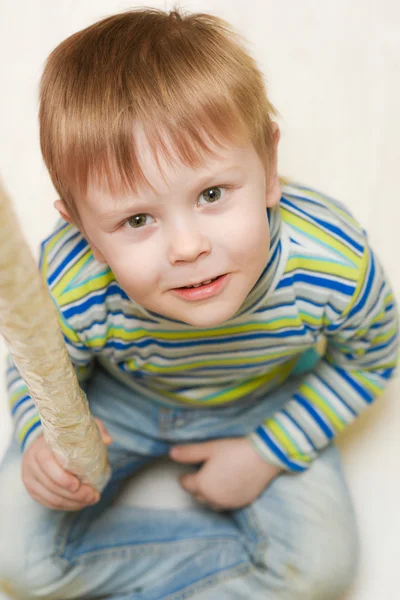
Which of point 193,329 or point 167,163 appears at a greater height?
point 167,163

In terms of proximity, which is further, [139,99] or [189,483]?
[189,483]

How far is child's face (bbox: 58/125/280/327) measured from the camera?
2.09 ft

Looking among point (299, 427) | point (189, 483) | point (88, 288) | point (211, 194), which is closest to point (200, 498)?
point (189, 483)

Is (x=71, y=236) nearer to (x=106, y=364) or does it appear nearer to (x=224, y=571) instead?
(x=106, y=364)

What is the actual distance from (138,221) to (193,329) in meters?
0.16

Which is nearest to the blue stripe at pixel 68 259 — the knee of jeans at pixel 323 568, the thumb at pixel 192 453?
the thumb at pixel 192 453

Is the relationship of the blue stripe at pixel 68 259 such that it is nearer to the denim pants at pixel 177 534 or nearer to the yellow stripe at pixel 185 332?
the yellow stripe at pixel 185 332

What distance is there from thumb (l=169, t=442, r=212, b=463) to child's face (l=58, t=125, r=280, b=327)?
0.22 metres

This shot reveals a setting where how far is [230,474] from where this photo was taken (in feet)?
2.82

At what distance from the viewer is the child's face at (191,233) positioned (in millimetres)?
637

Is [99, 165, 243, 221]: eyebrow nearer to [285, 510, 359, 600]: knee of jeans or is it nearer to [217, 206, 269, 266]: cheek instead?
[217, 206, 269, 266]: cheek

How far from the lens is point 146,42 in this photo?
0.66 m

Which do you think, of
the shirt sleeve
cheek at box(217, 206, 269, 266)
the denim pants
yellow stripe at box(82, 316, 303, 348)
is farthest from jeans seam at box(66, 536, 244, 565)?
cheek at box(217, 206, 269, 266)

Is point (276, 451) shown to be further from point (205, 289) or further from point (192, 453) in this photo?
point (205, 289)
